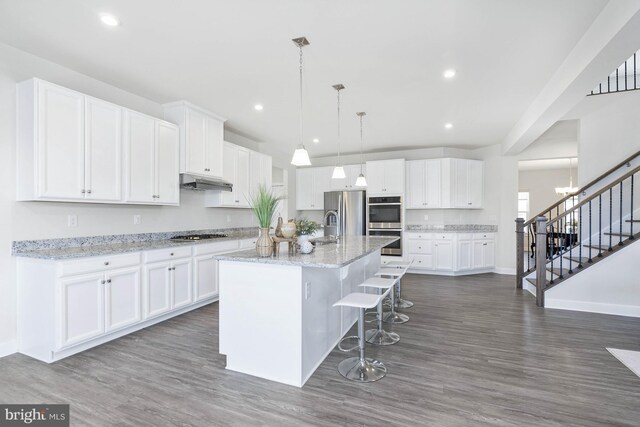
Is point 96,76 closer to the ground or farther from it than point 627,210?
farther from it

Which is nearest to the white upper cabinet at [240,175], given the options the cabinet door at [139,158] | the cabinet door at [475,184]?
the cabinet door at [139,158]

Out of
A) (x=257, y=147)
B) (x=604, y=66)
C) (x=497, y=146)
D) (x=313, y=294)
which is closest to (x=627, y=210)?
(x=497, y=146)

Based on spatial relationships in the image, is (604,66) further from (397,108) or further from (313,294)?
(313,294)

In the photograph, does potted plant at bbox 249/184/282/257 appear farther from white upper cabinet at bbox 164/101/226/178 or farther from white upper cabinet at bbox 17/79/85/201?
white upper cabinet at bbox 164/101/226/178

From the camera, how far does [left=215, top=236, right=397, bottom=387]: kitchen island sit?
226 cm

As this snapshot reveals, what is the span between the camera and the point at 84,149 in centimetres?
302

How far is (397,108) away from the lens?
4.32 metres

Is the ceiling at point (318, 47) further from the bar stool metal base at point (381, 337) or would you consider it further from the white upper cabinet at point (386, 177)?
the bar stool metal base at point (381, 337)

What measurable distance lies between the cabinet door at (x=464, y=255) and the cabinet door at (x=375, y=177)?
1.93 metres

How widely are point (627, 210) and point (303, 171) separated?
588 centimetres

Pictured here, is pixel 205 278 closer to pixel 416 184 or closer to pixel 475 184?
pixel 416 184

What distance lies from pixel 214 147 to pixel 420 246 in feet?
14.3

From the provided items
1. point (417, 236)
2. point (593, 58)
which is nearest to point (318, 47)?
point (593, 58)

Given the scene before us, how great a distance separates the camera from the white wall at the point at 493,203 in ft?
21.0
